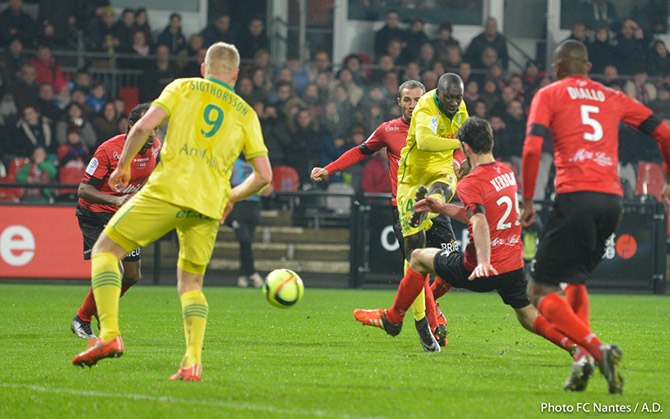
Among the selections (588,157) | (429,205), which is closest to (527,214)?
(588,157)

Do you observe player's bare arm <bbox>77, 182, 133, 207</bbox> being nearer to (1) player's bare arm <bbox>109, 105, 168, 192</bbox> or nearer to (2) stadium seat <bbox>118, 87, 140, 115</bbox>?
(1) player's bare arm <bbox>109, 105, 168, 192</bbox>

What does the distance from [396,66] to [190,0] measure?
509 centimetres

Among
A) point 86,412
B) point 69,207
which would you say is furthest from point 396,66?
point 86,412

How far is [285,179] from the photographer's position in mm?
17438

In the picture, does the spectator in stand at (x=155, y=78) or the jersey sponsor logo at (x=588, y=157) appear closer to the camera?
the jersey sponsor logo at (x=588, y=157)

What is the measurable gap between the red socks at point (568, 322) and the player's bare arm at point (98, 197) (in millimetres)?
3977

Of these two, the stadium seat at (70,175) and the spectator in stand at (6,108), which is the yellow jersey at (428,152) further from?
the spectator in stand at (6,108)

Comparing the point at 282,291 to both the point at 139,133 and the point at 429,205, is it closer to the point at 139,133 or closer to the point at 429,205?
the point at 429,205

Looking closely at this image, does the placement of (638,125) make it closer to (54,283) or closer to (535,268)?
(535,268)

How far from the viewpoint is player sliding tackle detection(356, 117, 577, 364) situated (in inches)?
267

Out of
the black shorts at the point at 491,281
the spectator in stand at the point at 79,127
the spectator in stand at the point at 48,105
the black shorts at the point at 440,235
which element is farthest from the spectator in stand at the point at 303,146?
the black shorts at the point at 491,281

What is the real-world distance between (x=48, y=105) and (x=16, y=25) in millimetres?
2449

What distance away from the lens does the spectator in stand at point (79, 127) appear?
17266 millimetres

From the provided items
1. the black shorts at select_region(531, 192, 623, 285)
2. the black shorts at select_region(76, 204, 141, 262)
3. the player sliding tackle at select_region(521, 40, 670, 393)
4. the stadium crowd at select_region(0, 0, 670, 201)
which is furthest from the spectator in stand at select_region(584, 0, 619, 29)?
the black shorts at select_region(531, 192, 623, 285)
